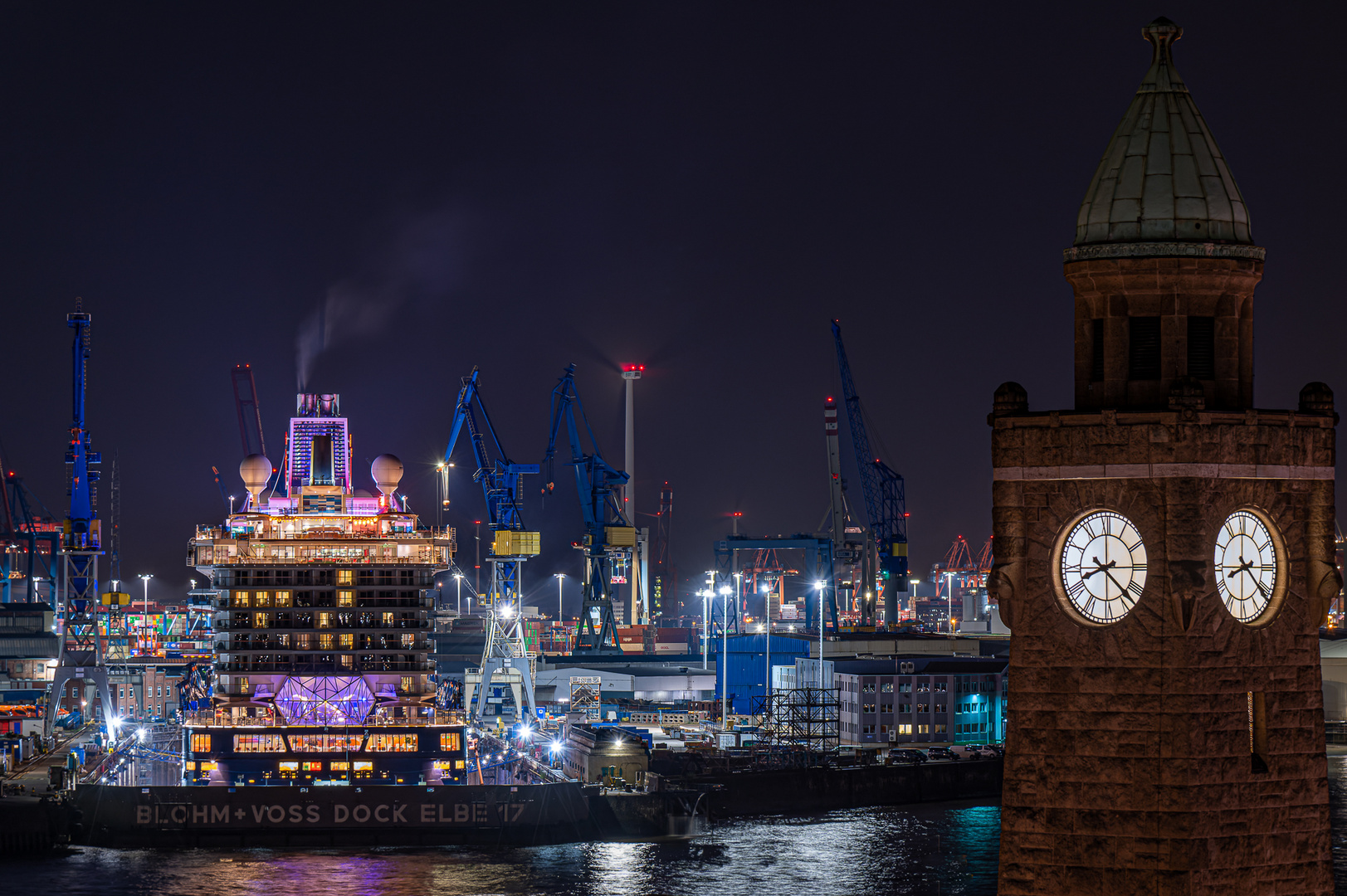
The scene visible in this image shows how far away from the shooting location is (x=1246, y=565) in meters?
18.2

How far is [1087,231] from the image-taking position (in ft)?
61.4

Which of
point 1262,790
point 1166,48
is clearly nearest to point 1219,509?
point 1262,790

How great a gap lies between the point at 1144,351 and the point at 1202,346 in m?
0.61

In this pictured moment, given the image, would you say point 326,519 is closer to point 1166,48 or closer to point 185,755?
point 185,755

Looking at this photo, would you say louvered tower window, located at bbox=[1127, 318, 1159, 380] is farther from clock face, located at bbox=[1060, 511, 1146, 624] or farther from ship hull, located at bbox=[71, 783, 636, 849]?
ship hull, located at bbox=[71, 783, 636, 849]

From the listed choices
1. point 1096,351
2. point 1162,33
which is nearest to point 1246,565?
point 1096,351

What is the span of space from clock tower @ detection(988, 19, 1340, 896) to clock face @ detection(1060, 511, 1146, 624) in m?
0.02

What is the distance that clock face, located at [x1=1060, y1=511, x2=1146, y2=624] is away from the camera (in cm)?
1808

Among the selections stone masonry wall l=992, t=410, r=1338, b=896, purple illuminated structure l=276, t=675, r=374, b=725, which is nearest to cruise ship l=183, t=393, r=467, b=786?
purple illuminated structure l=276, t=675, r=374, b=725

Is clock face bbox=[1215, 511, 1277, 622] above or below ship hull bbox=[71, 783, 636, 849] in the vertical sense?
above

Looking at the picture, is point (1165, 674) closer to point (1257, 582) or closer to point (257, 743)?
point (1257, 582)

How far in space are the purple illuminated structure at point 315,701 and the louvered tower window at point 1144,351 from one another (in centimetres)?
10971

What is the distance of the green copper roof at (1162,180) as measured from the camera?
60.3 ft

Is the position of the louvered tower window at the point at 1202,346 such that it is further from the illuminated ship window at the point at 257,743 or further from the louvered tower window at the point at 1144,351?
the illuminated ship window at the point at 257,743
